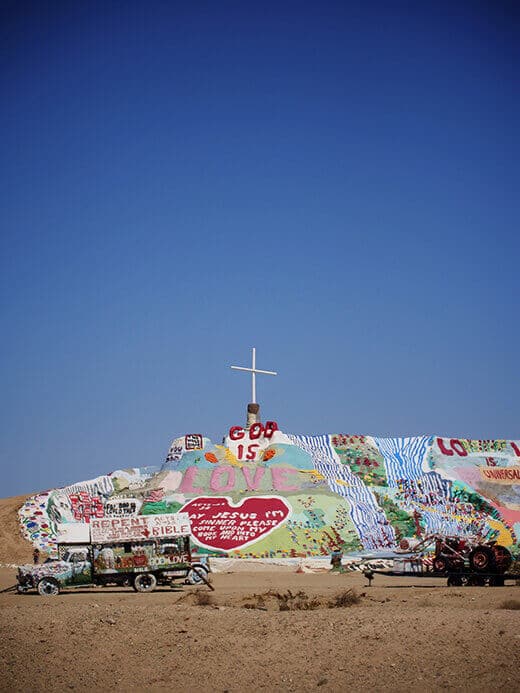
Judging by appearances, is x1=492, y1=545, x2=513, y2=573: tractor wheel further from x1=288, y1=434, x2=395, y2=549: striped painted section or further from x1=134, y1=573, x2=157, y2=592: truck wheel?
x1=288, y1=434, x2=395, y2=549: striped painted section

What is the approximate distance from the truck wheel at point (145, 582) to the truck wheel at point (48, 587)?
8.96ft

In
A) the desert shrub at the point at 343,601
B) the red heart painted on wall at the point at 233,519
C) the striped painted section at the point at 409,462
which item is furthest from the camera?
the striped painted section at the point at 409,462

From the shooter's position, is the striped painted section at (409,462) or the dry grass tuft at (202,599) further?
the striped painted section at (409,462)

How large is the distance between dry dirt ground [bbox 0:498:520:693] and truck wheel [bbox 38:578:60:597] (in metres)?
5.28

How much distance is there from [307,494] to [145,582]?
2006 centimetres

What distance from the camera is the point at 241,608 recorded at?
22.1 meters

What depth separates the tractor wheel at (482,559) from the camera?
2995 cm

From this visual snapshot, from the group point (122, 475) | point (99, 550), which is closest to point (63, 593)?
point (99, 550)

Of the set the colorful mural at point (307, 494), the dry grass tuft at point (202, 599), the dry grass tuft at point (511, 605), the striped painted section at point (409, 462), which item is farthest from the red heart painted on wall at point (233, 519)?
the dry grass tuft at point (511, 605)

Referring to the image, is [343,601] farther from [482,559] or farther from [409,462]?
[409,462]

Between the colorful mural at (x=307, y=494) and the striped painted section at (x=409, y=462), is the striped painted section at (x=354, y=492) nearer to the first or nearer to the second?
the colorful mural at (x=307, y=494)

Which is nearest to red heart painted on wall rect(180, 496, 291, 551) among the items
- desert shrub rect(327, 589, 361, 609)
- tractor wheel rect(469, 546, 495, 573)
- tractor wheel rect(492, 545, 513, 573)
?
tractor wheel rect(469, 546, 495, 573)

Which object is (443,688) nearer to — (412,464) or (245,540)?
(245,540)

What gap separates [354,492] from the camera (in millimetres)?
49906
